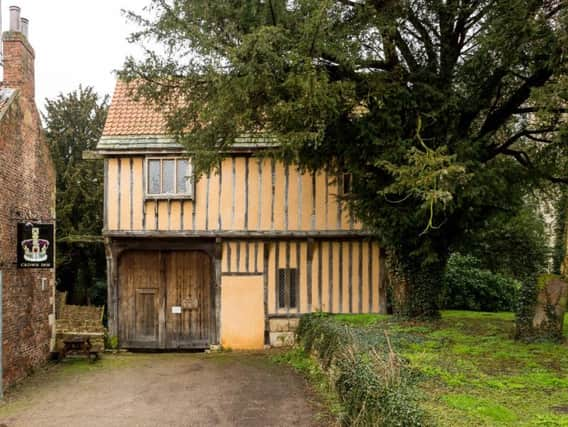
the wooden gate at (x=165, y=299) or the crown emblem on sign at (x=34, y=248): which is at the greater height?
the crown emblem on sign at (x=34, y=248)

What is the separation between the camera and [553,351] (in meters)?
8.78

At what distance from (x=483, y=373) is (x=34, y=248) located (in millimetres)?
8227

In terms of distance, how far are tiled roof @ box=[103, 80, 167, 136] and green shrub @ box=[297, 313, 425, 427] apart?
8.04 metres

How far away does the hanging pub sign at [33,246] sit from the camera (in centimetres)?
1080

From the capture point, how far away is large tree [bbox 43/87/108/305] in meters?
19.0

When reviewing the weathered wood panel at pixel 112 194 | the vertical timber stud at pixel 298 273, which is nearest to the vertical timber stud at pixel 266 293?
the vertical timber stud at pixel 298 273

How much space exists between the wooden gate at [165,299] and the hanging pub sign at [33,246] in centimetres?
509

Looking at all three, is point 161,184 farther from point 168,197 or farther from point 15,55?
point 15,55

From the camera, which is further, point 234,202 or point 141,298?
point 141,298

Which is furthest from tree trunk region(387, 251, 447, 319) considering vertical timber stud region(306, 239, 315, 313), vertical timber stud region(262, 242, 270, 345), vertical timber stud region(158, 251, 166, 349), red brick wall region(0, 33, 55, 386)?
red brick wall region(0, 33, 55, 386)

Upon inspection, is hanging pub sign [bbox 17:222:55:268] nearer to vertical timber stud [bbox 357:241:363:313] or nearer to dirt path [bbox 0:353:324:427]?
dirt path [bbox 0:353:324:427]

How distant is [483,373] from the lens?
7.36 m

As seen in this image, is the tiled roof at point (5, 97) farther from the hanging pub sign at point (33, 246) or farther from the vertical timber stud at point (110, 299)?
the vertical timber stud at point (110, 299)

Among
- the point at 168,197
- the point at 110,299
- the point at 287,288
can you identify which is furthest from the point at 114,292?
the point at 287,288
